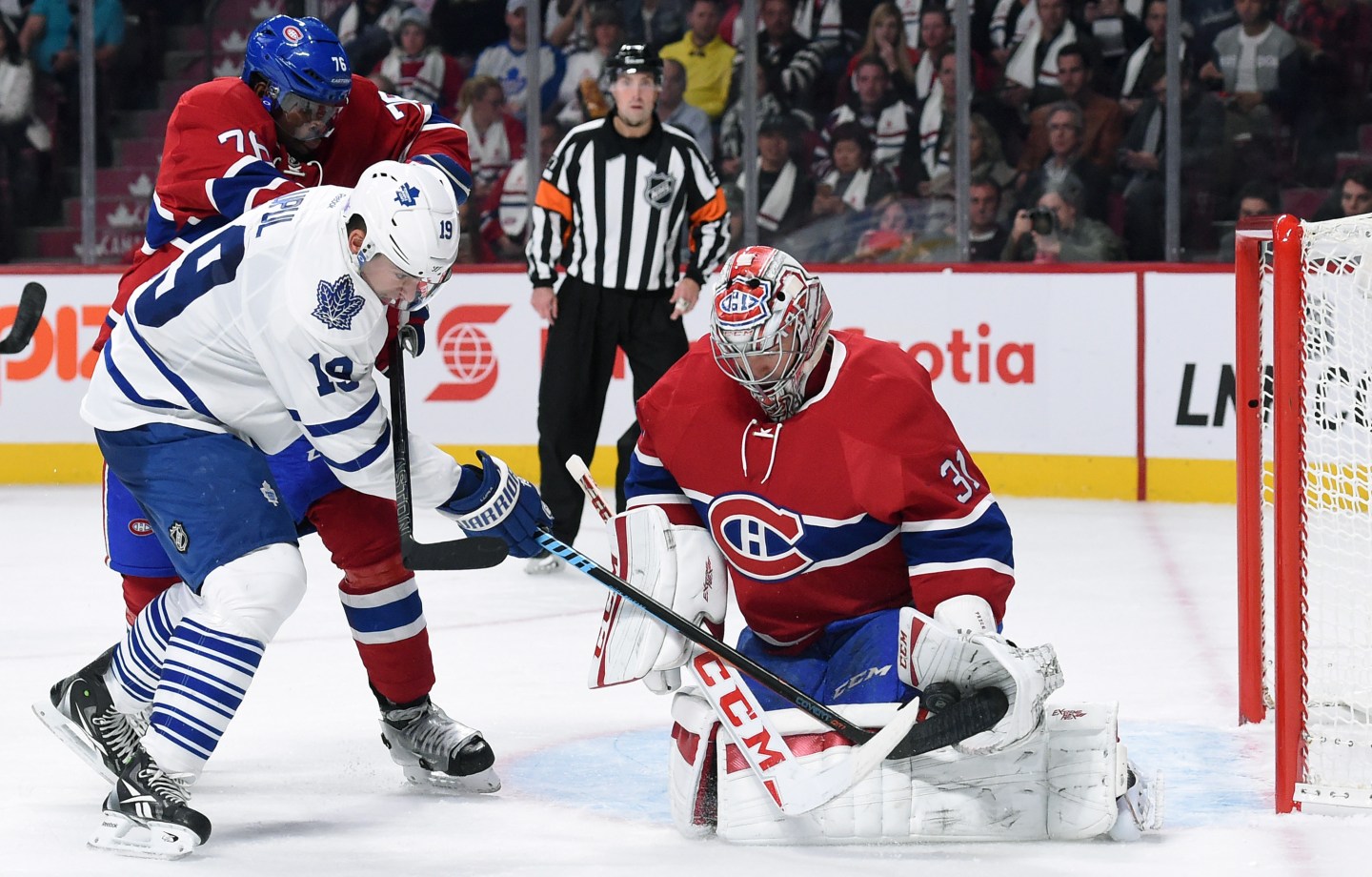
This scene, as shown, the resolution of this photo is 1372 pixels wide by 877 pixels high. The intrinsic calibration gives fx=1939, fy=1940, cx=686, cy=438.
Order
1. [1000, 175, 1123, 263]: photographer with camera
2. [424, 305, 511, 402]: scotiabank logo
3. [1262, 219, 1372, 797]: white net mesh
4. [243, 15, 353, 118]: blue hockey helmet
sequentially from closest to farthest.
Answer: [1262, 219, 1372, 797]: white net mesh
[243, 15, 353, 118]: blue hockey helmet
[1000, 175, 1123, 263]: photographer with camera
[424, 305, 511, 402]: scotiabank logo

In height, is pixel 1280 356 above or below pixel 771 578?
above

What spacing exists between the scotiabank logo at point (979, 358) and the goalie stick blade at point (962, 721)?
152 inches

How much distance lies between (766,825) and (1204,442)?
3.88 meters

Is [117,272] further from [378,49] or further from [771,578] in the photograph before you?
[771,578]

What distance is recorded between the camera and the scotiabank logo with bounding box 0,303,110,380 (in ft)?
22.2

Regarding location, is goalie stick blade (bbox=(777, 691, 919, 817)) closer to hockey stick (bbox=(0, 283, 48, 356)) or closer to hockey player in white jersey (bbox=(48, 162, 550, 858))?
hockey player in white jersey (bbox=(48, 162, 550, 858))

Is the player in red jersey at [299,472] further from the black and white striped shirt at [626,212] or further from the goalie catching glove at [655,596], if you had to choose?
the black and white striped shirt at [626,212]

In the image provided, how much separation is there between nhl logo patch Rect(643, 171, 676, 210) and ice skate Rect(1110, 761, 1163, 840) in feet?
9.61

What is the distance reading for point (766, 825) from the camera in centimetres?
257

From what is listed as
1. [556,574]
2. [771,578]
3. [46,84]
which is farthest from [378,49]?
[771,578]

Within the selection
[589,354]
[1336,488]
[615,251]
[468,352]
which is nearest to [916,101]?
[468,352]

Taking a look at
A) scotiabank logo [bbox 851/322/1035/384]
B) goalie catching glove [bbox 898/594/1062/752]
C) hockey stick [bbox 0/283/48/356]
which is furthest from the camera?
scotiabank logo [bbox 851/322/1035/384]

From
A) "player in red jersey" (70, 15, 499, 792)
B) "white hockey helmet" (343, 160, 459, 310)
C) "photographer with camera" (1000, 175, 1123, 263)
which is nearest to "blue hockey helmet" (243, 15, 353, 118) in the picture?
"player in red jersey" (70, 15, 499, 792)

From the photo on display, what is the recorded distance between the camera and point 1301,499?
2.80 meters
